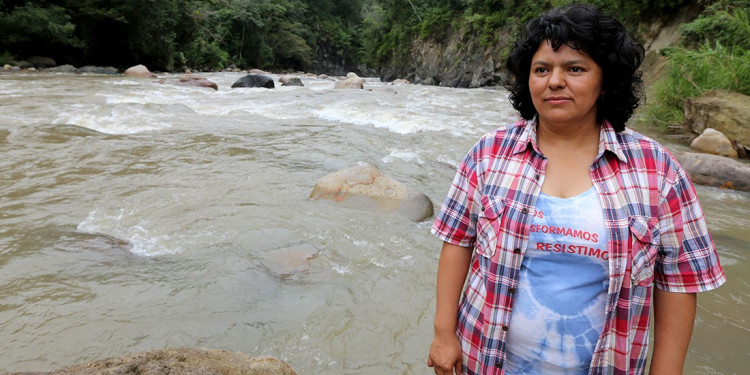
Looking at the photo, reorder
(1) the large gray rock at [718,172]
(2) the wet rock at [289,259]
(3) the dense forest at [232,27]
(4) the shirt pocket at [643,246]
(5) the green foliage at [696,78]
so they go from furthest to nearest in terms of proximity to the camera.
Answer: (3) the dense forest at [232,27]
(5) the green foliage at [696,78]
(1) the large gray rock at [718,172]
(2) the wet rock at [289,259]
(4) the shirt pocket at [643,246]

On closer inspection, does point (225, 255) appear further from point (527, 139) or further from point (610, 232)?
point (610, 232)

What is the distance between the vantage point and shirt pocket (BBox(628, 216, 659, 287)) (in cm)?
109

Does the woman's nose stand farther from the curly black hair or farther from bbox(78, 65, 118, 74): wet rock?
bbox(78, 65, 118, 74): wet rock

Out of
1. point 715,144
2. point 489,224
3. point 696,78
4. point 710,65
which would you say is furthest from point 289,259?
point 696,78

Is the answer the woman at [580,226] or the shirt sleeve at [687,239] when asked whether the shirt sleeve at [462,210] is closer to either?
the woman at [580,226]

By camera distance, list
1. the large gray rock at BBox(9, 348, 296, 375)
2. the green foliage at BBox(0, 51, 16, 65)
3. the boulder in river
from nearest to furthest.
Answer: the large gray rock at BBox(9, 348, 296, 375) < the boulder in river < the green foliage at BBox(0, 51, 16, 65)

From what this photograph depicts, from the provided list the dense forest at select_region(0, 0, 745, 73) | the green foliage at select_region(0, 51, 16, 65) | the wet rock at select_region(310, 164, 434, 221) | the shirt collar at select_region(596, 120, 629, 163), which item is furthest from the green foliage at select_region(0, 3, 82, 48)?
the shirt collar at select_region(596, 120, 629, 163)

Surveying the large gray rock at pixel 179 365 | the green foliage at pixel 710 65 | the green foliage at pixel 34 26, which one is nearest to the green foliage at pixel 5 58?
the green foliage at pixel 34 26

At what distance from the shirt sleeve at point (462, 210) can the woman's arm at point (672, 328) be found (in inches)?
19.8

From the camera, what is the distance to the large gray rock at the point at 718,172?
17.5 feet

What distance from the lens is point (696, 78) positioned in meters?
8.30

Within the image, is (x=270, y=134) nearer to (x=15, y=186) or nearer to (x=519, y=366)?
(x=15, y=186)

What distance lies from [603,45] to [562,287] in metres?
0.63

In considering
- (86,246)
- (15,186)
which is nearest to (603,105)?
(86,246)
